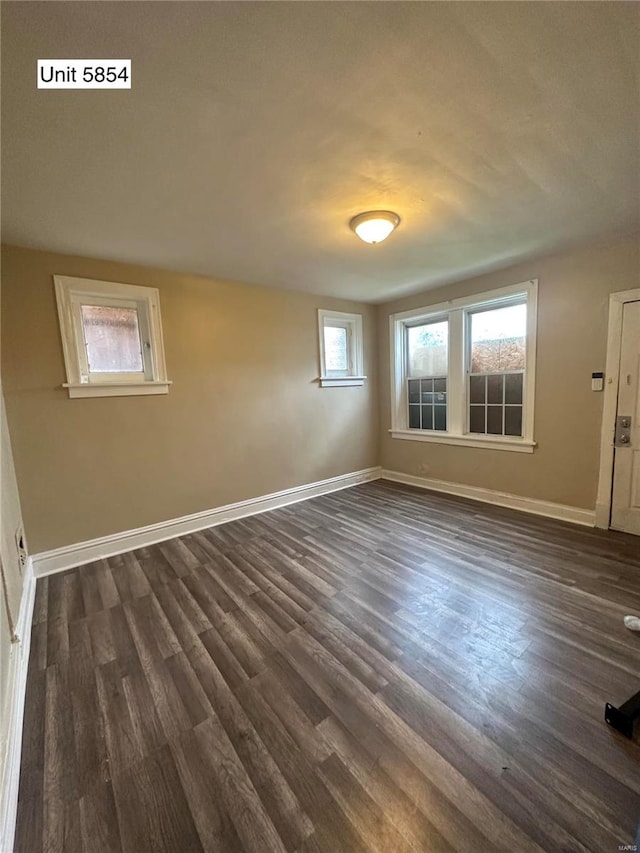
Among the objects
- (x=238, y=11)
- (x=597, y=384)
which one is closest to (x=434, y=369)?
(x=597, y=384)

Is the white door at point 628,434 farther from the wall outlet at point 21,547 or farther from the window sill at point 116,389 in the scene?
the wall outlet at point 21,547

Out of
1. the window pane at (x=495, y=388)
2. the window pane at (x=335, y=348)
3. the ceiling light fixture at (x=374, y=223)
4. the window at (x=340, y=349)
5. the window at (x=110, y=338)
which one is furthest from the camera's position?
the window pane at (x=335, y=348)

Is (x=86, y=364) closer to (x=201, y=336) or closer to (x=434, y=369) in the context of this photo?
(x=201, y=336)

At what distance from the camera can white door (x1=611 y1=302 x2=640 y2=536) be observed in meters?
2.75

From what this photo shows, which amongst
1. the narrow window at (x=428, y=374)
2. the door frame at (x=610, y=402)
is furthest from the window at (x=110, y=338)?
the door frame at (x=610, y=402)

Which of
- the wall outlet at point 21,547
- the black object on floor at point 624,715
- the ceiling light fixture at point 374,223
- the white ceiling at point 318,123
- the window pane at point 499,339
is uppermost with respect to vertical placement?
the white ceiling at point 318,123

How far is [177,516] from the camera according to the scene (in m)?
3.29

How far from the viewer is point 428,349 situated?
14.3 ft

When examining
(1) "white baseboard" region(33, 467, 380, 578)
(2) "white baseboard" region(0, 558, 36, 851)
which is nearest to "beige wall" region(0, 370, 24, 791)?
(2) "white baseboard" region(0, 558, 36, 851)

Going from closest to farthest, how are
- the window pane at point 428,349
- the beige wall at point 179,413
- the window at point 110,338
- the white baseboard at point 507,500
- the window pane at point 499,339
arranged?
the beige wall at point 179,413, the window at point 110,338, the white baseboard at point 507,500, the window pane at point 499,339, the window pane at point 428,349

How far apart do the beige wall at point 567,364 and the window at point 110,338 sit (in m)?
3.39

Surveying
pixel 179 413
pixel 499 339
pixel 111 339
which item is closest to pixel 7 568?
pixel 179 413

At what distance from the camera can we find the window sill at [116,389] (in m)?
2.72

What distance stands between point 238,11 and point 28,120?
0.99 metres
